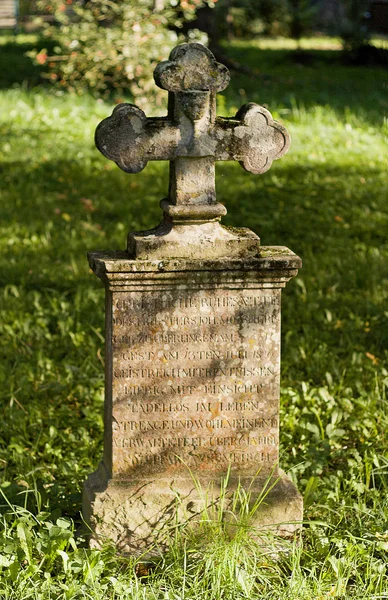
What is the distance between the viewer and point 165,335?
378 cm

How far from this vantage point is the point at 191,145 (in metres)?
3.74

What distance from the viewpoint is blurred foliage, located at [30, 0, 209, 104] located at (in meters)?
11.2

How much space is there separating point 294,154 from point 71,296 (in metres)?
4.19

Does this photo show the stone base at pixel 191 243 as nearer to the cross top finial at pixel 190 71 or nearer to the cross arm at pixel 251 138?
the cross arm at pixel 251 138

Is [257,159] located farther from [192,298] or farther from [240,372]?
[240,372]

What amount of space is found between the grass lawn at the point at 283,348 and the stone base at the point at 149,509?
0.09 meters

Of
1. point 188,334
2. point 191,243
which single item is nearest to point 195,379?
point 188,334

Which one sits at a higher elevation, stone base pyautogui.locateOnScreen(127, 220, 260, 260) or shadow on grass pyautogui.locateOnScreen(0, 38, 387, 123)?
shadow on grass pyautogui.locateOnScreen(0, 38, 387, 123)

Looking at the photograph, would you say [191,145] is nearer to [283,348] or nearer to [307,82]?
[283,348]

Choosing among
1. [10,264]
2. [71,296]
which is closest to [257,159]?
[71,296]

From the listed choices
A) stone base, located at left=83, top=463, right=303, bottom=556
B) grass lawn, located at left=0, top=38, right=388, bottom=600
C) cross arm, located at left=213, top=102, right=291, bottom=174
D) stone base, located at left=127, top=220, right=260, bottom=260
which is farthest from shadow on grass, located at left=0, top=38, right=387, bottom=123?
stone base, located at left=83, top=463, right=303, bottom=556

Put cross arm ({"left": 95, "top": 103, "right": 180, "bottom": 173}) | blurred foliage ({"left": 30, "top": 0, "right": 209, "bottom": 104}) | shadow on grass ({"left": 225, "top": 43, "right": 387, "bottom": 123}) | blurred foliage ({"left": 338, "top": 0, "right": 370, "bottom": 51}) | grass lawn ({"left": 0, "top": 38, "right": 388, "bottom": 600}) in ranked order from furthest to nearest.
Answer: blurred foliage ({"left": 338, "top": 0, "right": 370, "bottom": 51}) → shadow on grass ({"left": 225, "top": 43, "right": 387, "bottom": 123}) → blurred foliage ({"left": 30, "top": 0, "right": 209, "bottom": 104}) → cross arm ({"left": 95, "top": 103, "right": 180, "bottom": 173}) → grass lawn ({"left": 0, "top": 38, "right": 388, "bottom": 600})

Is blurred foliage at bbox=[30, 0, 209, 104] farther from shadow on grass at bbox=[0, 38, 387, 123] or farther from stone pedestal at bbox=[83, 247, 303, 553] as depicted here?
stone pedestal at bbox=[83, 247, 303, 553]

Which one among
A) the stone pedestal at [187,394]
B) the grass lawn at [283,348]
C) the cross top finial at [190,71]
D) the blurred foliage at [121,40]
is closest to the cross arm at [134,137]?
the cross top finial at [190,71]
